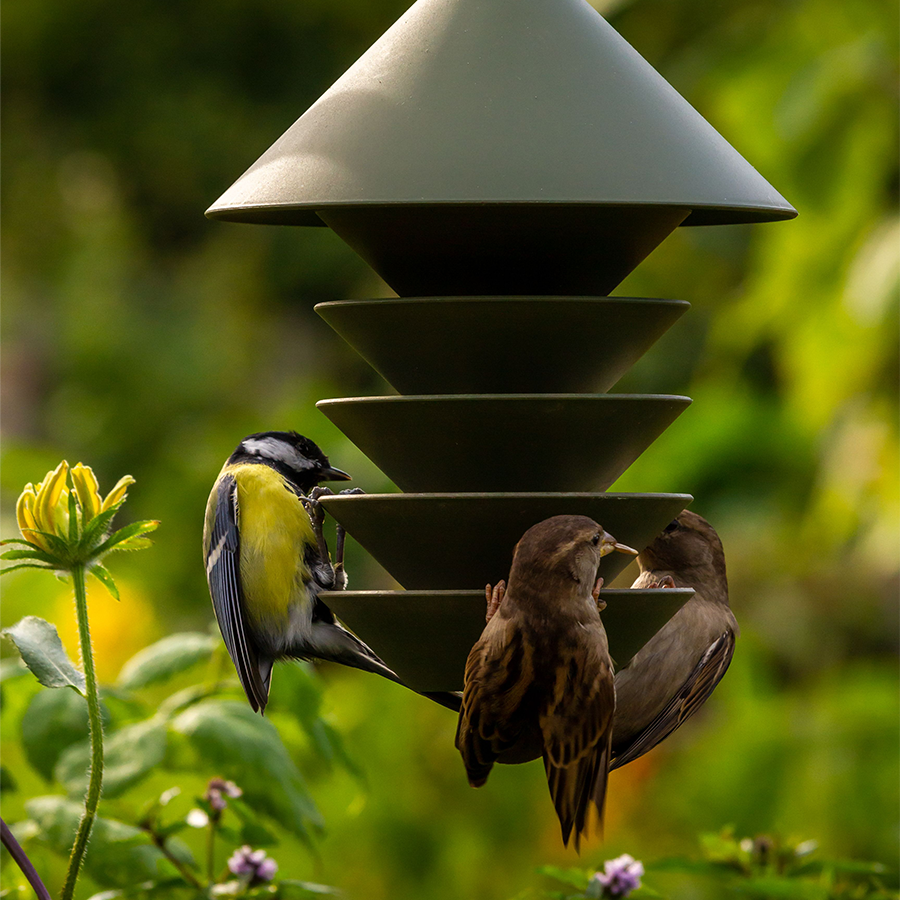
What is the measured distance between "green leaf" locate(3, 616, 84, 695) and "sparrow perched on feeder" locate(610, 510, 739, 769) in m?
0.86

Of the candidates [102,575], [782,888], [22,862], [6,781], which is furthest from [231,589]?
[782,888]

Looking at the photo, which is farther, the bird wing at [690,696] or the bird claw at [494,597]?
the bird wing at [690,696]

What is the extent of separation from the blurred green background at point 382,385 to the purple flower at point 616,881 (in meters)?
0.72

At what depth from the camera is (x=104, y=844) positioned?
2273mm

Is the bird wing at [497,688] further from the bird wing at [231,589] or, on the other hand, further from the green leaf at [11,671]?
the green leaf at [11,671]

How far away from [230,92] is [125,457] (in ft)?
11.7

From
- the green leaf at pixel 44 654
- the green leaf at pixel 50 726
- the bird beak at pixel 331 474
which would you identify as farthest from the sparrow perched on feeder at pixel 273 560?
the green leaf at pixel 44 654

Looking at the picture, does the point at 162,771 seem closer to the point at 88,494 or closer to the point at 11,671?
the point at 11,671

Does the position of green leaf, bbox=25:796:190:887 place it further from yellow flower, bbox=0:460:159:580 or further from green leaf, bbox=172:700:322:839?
yellow flower, bbox=0:460:159:580

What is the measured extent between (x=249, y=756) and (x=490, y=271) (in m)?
0.88

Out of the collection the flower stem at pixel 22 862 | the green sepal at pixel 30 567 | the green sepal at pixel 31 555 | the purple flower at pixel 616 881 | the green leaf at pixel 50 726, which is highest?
the green sepal at pixel 31 555

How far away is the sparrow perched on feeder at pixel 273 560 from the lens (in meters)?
2.69

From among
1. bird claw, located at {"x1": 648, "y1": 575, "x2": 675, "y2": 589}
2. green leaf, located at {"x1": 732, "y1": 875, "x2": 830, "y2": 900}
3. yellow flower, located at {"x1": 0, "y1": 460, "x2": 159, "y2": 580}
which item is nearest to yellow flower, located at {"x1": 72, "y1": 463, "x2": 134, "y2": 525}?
yellow flower, located at {"x1": 0, "y1": 460, "x2": 159, "y2": 580}

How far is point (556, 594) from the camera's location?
5.90 feet
